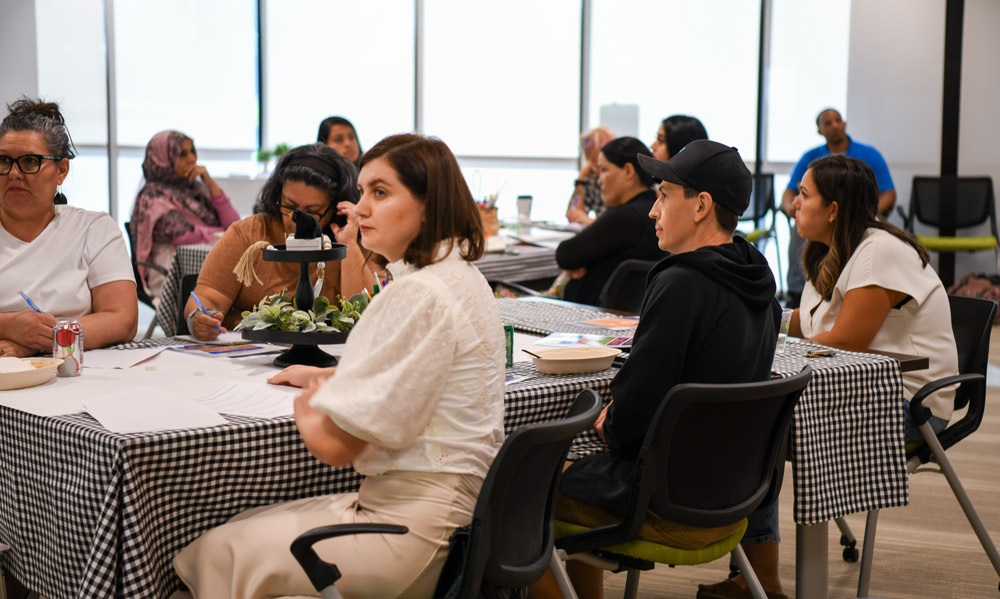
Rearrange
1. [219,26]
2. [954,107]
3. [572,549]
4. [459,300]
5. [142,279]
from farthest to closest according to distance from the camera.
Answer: [219,26] < [954,107] < [142,279] < [572,549] < [459,300]

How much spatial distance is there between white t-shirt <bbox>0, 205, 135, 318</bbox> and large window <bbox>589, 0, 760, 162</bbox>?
6.72 metres

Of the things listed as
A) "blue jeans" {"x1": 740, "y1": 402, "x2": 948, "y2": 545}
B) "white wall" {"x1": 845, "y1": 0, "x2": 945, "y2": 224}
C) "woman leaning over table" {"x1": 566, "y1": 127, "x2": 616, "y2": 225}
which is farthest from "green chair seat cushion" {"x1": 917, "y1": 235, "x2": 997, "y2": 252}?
"blue jeans" {"x1": 740, "y1": 402, "x2": 948, "y2": 545}

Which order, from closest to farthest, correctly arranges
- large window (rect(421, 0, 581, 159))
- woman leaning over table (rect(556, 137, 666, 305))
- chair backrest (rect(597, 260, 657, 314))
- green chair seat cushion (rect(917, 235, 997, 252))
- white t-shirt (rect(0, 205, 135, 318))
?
white t-shirt (rect(0, 205, 135, 318)) → chair backrest (rect(597, 260, 657, 314)) → woman leaning over table (rect(556, 137, 666, 305)) → green chair seat cushion (rect(917, 235, 997, 252)) → large window (rect(421, 0, 581, 159))

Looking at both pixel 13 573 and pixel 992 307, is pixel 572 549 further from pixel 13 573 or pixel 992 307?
pixel 992 307

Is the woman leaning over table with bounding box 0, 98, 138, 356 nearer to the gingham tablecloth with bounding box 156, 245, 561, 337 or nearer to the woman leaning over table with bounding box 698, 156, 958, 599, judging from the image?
the gingham tablecloth with bounding box 156, 245, 561, 337

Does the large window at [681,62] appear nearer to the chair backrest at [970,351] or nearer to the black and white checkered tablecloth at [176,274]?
the black and white checkered tablecloth at [176,274]

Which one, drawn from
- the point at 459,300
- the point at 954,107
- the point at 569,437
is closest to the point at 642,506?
the point at 569,437

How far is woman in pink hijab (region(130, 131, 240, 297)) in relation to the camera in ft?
17.4

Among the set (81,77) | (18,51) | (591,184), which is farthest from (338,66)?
(591,184)

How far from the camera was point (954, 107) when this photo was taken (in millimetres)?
8367

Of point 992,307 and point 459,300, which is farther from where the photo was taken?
point 992,307

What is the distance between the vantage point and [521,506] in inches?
68.1

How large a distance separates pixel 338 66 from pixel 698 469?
8375 millimetres

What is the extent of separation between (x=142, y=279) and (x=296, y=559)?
13.5 feet
